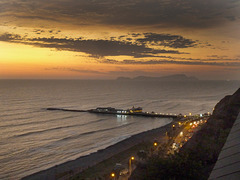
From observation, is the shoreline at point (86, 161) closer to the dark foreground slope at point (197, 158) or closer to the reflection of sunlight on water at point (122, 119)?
the dark foreground slope at point (197, 158)

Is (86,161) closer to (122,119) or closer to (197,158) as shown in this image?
(197,158)

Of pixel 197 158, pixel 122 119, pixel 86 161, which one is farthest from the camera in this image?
pixel 122 119

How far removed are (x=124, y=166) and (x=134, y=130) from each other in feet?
119

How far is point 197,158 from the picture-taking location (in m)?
31.0

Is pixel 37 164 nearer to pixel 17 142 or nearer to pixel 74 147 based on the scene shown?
pixel 74 147

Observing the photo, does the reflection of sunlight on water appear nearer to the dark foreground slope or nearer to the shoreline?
the shoreline

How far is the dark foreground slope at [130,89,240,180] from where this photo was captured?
77.7 feet

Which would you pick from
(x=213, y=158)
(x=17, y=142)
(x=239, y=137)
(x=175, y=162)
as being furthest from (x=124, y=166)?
(x=239, y=137)

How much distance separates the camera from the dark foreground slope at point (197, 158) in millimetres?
23672

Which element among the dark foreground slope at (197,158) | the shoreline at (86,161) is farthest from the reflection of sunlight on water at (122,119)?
the dark foreground slope at (197,158)

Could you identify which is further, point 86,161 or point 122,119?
point 122,119

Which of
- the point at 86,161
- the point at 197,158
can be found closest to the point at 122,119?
the point at 86,161

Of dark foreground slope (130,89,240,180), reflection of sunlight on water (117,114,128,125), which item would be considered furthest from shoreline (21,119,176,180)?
reflection of sunlight on water (117,114,128,125)

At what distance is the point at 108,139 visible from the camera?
64.2 meters
